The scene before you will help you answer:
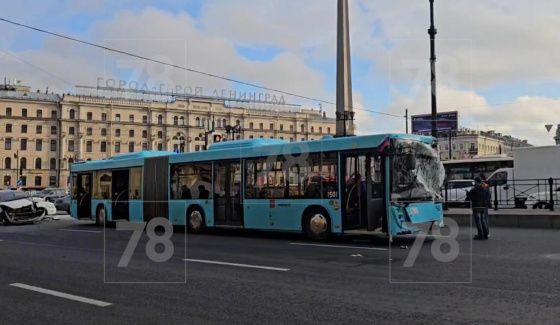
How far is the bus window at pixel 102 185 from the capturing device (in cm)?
2216

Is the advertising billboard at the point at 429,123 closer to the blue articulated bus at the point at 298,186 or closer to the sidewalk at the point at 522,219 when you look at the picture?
the sidewalk at the point at 522,219

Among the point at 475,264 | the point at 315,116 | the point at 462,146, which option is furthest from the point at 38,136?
the point at 475,264

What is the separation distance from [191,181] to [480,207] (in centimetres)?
916

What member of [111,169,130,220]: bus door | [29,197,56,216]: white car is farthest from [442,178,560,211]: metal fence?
[29,197,56,216]: white car

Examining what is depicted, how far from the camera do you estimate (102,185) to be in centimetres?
2258

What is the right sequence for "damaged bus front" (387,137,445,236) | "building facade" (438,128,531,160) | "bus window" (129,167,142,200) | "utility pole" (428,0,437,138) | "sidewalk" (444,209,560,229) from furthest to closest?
"building facade" (438,128,531,160) < "utility pole" (428,0,437,138) < "bus window" (129,167,142,200) < "sidewalk" (444,209,560,229) < "damaged bus front" (387,137,445,236)

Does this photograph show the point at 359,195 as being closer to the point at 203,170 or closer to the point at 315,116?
the point at 203,170

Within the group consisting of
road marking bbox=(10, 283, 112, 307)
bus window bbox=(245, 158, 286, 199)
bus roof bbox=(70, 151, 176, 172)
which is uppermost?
bus roof bbox=(70, 151, 176, 172)

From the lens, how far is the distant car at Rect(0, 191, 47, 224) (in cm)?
2442

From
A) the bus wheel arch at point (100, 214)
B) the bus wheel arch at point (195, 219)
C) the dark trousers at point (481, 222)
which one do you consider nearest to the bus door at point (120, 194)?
the bus wheel arch at point (100, 214)

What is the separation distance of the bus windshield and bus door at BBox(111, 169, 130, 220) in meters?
11.3

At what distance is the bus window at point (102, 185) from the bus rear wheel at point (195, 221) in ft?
17.7

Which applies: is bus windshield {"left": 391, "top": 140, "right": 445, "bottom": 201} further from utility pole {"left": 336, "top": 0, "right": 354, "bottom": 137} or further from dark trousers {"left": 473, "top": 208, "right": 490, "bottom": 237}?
utility pole {"left": 336, "top": 0, "right": 354, "bottom": 137}

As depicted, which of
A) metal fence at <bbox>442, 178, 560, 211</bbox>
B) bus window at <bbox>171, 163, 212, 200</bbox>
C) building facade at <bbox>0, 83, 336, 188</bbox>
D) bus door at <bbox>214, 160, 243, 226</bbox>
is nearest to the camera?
bus door at <bbox>214, 160, 243, 226</bbox>
